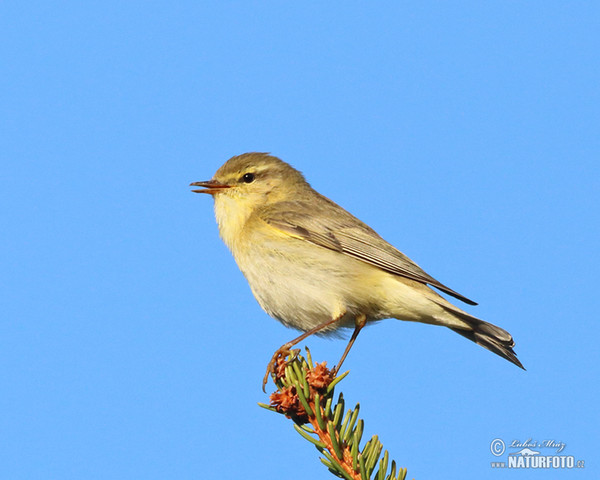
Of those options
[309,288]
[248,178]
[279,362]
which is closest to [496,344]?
[309,288]

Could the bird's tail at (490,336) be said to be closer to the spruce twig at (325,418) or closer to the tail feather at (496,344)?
the tail feather at (496,344)

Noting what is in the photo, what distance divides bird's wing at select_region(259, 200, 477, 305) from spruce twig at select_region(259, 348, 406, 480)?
1.93 meters

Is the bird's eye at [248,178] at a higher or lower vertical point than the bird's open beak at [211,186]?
higher

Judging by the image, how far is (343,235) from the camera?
272 inches

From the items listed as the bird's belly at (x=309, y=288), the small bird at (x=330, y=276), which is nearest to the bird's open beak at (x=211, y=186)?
the small bird at (x=330, y=276)

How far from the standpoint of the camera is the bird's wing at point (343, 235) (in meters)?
6.64

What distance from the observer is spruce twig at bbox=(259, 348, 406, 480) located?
417 cm

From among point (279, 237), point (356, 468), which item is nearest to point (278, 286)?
point (279, 237)

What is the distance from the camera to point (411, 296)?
642 cm

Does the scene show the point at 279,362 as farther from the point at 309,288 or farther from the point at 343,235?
the point at 343,235

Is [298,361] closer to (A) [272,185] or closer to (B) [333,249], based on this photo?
(B) [333,249]

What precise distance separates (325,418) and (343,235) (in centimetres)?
279

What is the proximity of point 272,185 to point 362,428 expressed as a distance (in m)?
3.83

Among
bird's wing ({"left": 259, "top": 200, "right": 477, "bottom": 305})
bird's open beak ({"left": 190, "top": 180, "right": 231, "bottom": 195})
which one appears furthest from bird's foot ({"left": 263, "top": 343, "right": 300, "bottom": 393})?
bird's open beak ({"left": 190, "top": 180, "right": 231, "bottom": 195})
